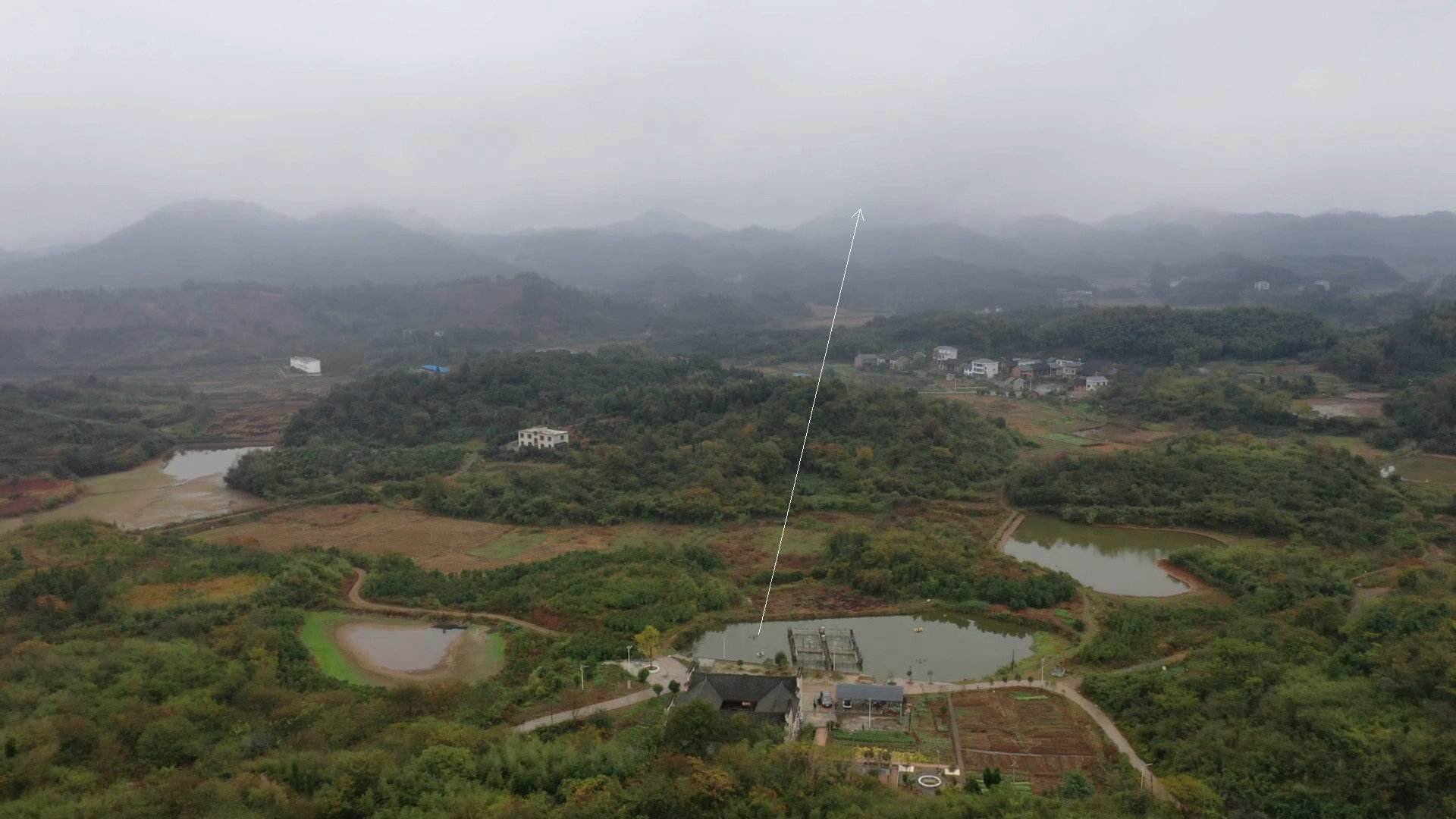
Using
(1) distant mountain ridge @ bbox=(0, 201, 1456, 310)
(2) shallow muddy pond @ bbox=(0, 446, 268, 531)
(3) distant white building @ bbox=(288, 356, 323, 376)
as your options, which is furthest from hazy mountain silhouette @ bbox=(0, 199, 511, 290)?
(2) shallow muddy pond @ bbox=(0, 446, 268, 531)

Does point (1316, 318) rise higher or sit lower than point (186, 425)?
higher

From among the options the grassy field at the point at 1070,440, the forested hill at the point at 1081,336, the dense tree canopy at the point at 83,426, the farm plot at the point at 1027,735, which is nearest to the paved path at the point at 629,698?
the farm plot at the point at 1027,735

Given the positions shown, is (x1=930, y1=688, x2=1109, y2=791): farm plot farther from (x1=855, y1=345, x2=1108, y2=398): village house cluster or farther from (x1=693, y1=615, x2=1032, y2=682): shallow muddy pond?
(x1=855, y1=345, x2=1108, y2=398): village house cluster

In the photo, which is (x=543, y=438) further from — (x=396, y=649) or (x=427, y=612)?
(x=396, y=649)

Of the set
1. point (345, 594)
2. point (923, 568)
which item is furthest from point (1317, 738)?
point (345, 594)

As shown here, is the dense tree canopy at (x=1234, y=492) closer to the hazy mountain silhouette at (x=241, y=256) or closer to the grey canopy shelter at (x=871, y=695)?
the grey canopy shelter at (x=871, y=695)

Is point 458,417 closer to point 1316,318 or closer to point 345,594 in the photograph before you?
point 345,594
